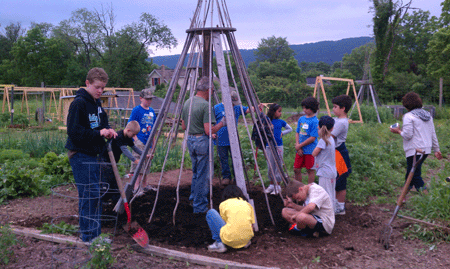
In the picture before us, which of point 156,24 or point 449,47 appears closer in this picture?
point 449,47

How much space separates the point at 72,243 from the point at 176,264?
3.38 ft

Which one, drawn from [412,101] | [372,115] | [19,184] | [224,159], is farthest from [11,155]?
[372,115]

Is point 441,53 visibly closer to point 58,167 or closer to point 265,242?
point 265,242

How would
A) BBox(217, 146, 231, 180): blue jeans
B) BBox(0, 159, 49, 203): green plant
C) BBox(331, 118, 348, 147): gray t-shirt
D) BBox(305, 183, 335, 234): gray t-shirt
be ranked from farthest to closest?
BBox(217, 146, 231, 180): blue jeans, BBox(0, 159, 49, 203): green plant, BBox(331, 118, 348, 147): gray t-shirt, BBox(305, 183, 335, 234): gray t-shirt

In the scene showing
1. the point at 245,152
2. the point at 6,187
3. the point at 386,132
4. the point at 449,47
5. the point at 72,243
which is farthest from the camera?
the point at 449,47

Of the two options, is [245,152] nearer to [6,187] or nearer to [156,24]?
[6,187]

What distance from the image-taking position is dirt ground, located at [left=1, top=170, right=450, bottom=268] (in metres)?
2.99

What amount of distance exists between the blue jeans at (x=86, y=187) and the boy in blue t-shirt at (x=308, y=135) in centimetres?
256

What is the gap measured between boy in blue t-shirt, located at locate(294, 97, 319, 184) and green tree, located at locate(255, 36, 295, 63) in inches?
2341

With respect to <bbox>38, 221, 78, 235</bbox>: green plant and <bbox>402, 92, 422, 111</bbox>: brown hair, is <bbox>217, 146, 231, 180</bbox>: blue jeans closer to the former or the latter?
<bbox>38, 221, 78, 235</bbox>: green plant

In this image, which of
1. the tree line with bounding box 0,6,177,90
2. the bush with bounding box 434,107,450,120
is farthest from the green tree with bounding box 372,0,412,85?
the tree line with bounding box 0,6,177,90

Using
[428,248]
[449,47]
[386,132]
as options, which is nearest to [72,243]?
[428,248]

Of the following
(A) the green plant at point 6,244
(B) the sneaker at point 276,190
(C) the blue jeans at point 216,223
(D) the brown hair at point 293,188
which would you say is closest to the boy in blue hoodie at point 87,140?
(A) the green plant at point 6,244

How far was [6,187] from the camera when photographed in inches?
188
